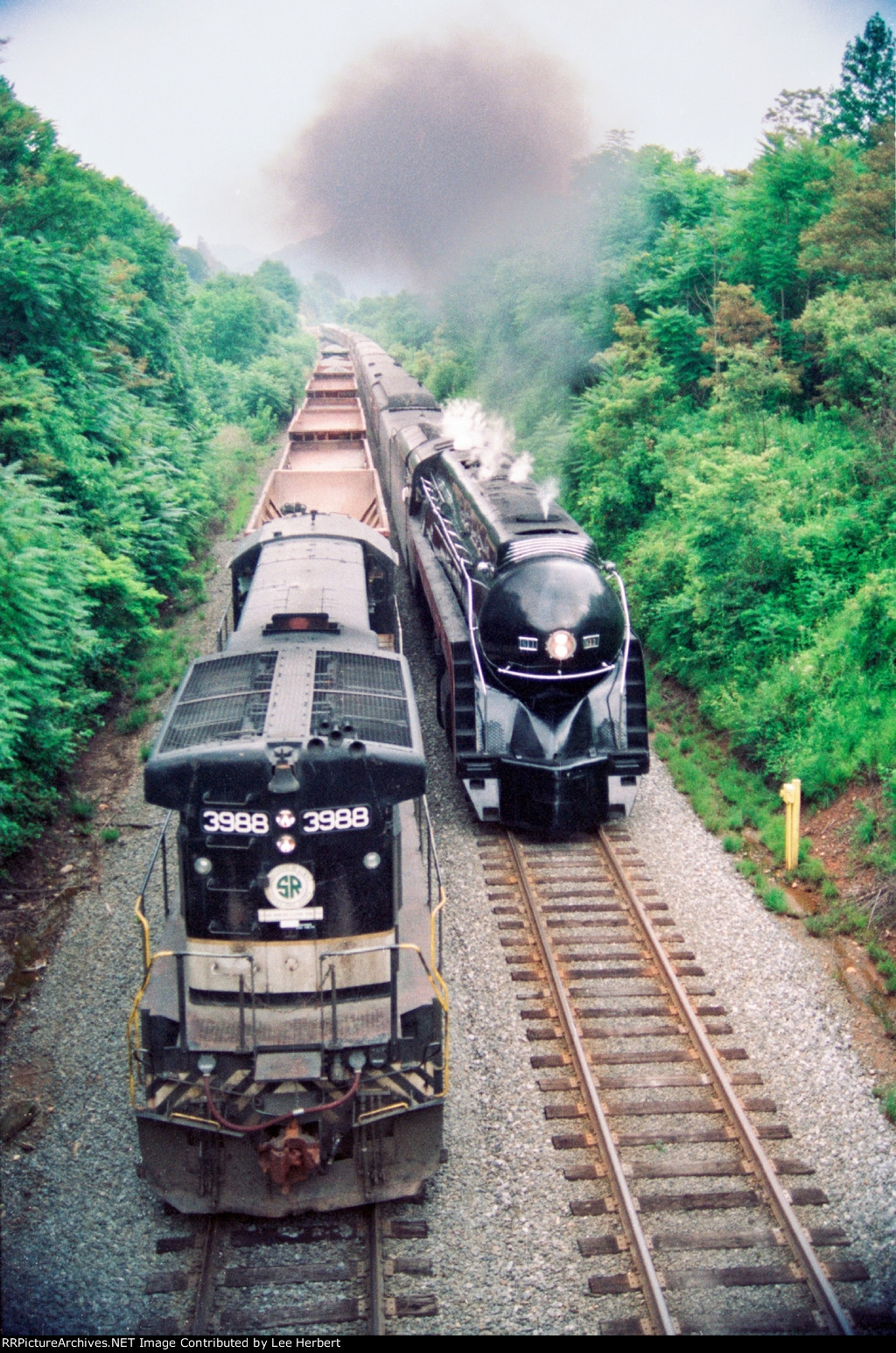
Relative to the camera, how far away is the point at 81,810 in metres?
11.9

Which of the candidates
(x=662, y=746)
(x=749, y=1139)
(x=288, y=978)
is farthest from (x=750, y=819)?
(x=288, y=978)

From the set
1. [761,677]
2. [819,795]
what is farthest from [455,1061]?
[761,677]

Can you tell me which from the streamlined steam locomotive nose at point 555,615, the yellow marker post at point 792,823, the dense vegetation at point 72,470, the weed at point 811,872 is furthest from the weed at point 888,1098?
the dense vegetation at point 72,470

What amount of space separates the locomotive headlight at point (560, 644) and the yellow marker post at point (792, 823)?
2999 mm

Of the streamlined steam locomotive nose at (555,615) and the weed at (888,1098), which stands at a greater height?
the streamlined steam locomotive nose at (555,615)

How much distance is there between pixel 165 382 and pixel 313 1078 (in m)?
22.7

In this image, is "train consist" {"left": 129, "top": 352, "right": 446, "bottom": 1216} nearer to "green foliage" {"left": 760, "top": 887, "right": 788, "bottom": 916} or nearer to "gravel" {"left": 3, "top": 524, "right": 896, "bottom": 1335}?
A: "gravel" {"left": 3, "top": 524, "right": 896, "bottom": 1335}

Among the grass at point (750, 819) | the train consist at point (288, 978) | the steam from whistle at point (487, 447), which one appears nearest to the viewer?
the train consist at point (288, 978)

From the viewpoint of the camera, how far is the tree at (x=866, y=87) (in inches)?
717

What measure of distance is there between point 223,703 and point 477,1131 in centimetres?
390

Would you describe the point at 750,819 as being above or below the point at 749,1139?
above

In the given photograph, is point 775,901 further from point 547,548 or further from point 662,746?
point 547,548

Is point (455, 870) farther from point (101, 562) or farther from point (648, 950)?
point (101, 562)

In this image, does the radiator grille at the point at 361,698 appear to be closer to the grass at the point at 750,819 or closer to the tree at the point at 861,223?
the grass at the point at 750,819
